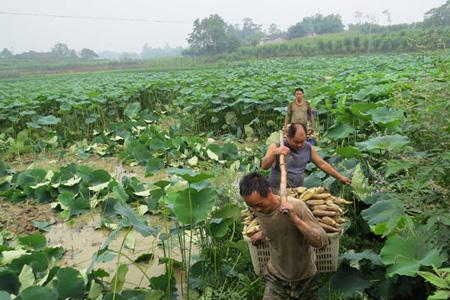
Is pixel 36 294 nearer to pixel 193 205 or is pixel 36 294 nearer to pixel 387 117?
pixel 193 205

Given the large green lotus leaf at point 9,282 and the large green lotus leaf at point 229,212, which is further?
the large green lotus leaf at point 229,212

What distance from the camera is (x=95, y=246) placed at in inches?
175

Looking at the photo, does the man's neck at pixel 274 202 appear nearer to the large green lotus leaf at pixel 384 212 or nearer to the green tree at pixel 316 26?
the large green lotus leaf at pixel 384 212

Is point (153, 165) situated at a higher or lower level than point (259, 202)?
lower

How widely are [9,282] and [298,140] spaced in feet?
7.79

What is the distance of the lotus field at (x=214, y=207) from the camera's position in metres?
2.44

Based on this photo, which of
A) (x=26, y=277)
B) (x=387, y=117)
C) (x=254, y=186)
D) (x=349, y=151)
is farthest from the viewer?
(x=387, y=117)

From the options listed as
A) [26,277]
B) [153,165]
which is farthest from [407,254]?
[153,165]

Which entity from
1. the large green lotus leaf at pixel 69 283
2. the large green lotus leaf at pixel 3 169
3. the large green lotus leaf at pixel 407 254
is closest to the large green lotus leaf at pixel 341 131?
the large green lotus leaf at pixel 407 254

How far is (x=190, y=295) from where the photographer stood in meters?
3.20

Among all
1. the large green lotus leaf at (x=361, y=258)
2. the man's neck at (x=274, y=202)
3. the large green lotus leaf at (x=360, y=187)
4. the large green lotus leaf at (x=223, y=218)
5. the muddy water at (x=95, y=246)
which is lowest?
the muddy water at (x=95, y=246)

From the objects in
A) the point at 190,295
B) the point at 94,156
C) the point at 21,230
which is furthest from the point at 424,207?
the point at 94,156

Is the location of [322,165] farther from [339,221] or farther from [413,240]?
[413,240]

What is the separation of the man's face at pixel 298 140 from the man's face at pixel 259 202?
118 cm
